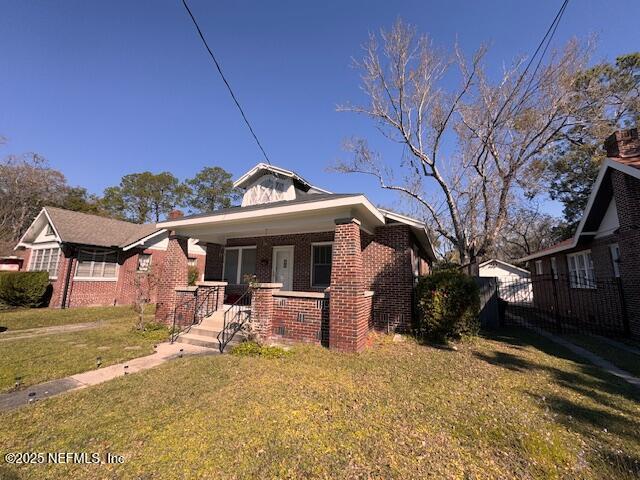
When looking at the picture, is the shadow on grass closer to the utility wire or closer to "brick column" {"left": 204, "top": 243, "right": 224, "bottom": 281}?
the utility wire

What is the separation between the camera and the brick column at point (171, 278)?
9.19 meters

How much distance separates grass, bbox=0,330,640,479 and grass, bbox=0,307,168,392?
1.44 meters

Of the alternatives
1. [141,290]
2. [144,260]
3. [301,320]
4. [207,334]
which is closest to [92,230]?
[144,260]

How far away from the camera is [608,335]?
9.23 meters

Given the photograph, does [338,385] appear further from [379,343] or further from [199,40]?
[199,40]

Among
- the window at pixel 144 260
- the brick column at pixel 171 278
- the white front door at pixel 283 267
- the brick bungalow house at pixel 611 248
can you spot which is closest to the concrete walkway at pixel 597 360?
the brick bungalow house at pixel 611 248

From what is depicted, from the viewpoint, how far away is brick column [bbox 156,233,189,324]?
919 cm

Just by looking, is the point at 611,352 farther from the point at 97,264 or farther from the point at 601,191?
the point at 97,264

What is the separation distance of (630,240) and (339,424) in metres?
10.3

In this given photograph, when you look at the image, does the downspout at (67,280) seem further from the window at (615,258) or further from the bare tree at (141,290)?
the window at (615,258)

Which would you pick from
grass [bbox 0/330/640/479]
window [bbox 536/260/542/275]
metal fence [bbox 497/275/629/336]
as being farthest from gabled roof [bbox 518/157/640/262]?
grass [bbox 0/330/640/479]

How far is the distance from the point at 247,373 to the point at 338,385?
175 cm

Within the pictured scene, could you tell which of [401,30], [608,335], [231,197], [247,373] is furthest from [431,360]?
[231,197]

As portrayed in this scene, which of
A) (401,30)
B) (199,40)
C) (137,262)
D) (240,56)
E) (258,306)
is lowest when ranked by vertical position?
(258,306)
